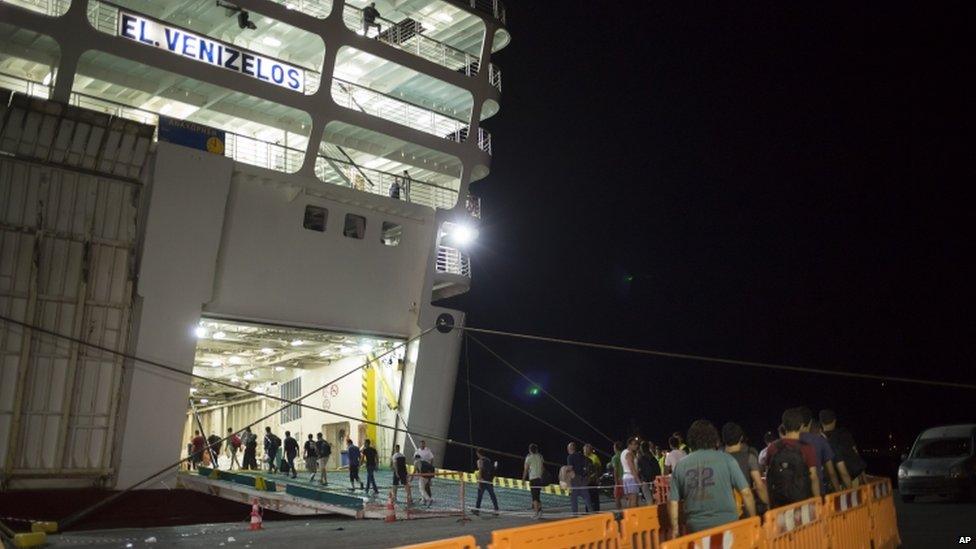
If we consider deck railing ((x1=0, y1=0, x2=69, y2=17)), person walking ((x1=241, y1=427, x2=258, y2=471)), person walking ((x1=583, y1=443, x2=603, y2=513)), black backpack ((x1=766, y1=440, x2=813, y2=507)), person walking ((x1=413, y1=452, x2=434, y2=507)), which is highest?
deck railing ((x1=0, y1=0, x2=69, y2=17))

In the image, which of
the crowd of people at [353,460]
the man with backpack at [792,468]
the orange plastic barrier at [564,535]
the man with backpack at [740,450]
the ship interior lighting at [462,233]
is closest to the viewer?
the orange plastic barrier at [564,535]

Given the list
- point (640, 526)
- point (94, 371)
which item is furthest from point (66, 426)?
point (640, 526)

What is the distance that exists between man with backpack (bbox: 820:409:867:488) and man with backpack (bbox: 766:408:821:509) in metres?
1.75

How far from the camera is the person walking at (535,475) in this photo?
14297 millimetres

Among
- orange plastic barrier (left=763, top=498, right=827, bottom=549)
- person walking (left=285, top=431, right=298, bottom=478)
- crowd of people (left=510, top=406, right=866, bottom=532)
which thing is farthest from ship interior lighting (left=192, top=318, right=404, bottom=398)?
orange plastic barrier (left=763, top=498, right=827, bottom=549)

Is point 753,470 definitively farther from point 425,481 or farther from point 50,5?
point 50,5

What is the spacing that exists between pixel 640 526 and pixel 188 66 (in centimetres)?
1475

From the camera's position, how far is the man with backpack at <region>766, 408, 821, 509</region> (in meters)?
6.88

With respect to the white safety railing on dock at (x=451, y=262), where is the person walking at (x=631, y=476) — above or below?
below

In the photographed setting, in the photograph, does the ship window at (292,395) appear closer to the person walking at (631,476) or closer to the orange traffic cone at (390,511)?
the orange traffic cone at (390,511)

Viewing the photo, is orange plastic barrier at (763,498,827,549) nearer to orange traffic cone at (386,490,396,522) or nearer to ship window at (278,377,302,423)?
orange traffic cone at (386,490,396,522)

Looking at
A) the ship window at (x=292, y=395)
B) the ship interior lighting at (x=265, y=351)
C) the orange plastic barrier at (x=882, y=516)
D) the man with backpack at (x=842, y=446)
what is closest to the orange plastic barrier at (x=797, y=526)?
the man with backpack at (x=842, y=446)

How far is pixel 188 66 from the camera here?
16.9m

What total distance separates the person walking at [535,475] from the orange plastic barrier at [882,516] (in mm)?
5948
